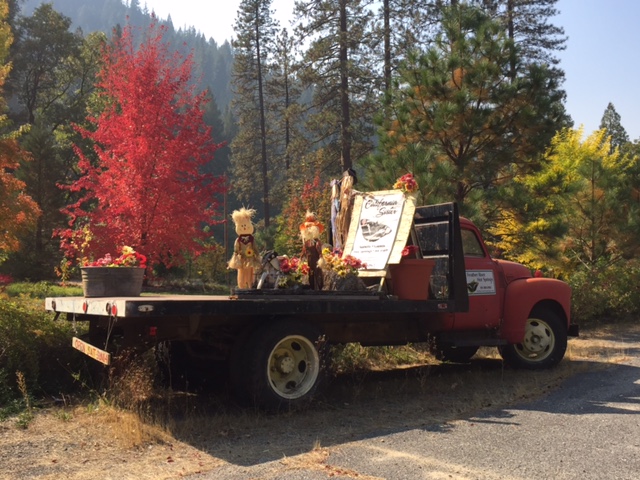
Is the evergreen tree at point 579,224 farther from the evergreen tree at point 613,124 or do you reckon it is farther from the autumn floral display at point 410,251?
the evergreen tree at point 613,124

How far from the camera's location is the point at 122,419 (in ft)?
17.7

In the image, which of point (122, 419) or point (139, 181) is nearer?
point (122, 419)

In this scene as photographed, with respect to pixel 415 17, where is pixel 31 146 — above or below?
below

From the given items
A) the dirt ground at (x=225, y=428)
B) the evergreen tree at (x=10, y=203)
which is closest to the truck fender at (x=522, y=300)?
the dirt ground at (x=225, y=428)

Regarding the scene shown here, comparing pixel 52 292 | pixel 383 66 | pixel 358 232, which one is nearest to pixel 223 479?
pixel 358 232

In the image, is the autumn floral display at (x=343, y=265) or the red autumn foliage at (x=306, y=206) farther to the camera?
the red autumn foliage at (x=306, y=206)

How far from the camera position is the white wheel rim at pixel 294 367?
20.0ft

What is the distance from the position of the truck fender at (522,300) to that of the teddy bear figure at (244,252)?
11.9 feet

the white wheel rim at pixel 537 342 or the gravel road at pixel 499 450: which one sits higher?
the white wheel rim at pixel 537 342

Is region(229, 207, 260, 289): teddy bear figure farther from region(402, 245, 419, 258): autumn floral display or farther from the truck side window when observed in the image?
the truck side window

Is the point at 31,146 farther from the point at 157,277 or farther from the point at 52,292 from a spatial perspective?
the point at 52,292

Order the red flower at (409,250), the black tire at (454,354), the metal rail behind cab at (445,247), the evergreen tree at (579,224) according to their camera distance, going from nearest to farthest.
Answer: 1. the red flower at (409,250)
2. the metal rail behind cab at (445,247)
3. the black tire at (454,354)
4. the evergreen tree at (579,224)

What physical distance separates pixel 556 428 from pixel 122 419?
366 cm

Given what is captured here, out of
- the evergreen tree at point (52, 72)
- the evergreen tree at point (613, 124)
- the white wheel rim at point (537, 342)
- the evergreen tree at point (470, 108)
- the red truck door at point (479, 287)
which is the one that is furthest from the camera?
the evergreen tree at point (613, 124)
